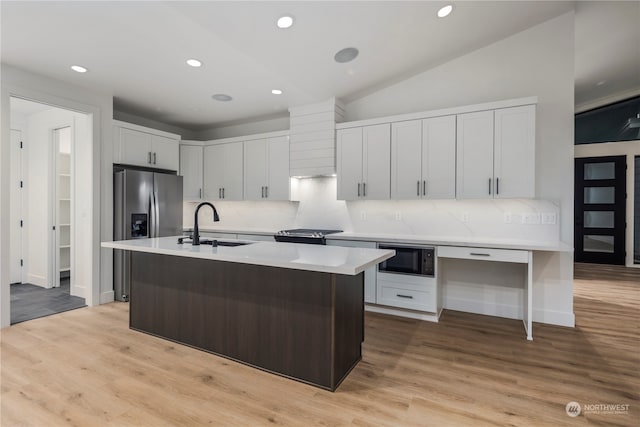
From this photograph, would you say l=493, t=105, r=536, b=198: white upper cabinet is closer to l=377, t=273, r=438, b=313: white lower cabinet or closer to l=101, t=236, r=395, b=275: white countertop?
l=377, t=273, r=438, b=313: white lower cabinet

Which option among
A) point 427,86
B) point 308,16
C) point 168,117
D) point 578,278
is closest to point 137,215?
point 168,117

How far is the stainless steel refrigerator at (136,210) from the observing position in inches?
161

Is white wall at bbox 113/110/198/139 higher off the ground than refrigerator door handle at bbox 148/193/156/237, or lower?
higher

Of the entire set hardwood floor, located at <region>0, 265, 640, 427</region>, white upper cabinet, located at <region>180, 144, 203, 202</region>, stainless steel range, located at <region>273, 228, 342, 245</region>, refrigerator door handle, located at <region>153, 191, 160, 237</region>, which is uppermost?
white upper cabinet, located at <region>180, 144, 203, 202</region>

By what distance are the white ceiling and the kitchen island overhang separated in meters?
1.89

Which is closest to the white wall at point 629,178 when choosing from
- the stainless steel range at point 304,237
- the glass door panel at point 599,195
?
the glass door panel at point 599,195

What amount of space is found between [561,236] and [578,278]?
3082 millimetres

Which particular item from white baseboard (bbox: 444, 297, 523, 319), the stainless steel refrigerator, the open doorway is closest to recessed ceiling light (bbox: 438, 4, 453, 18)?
white baseboard (bbox: 444, 297, 523, 319)

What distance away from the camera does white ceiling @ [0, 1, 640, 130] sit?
258 cm

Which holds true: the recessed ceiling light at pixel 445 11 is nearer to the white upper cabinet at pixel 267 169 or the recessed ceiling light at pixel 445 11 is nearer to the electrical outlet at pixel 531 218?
the electrical outlet at pixel 531 218

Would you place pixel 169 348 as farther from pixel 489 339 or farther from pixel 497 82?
pixel 497 82

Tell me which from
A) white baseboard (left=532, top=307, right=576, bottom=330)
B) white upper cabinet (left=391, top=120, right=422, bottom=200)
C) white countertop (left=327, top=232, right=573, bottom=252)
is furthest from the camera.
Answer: white upper cabinet (left=391, top=120, right=422, bottom=200)

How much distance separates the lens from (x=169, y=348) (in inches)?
108

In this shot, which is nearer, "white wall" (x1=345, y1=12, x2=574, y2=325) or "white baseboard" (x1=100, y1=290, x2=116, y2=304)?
"white wall" (x1=345, y1=12, x2=574, y2=325)
